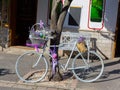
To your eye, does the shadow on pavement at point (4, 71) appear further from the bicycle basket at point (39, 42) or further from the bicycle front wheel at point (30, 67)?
the bicycle basket at point (39, 42)

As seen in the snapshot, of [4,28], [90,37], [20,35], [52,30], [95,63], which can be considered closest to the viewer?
[52,30]

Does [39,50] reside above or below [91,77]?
above

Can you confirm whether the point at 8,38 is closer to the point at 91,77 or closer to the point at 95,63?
the point at 95,63

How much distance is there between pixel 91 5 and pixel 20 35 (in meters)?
3.09

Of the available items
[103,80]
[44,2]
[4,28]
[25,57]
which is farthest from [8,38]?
[103,80]

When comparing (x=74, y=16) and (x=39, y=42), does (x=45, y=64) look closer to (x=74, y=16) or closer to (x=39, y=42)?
(x=39, y=42)

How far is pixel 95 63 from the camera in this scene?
36.6 ft

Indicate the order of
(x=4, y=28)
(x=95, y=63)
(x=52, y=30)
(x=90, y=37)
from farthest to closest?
(x=4, y=28) < (x=90, y=37) < (x=95, y=63) < (x=52, y=30)

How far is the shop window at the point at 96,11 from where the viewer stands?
39.2 ft

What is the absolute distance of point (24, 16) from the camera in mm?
13398

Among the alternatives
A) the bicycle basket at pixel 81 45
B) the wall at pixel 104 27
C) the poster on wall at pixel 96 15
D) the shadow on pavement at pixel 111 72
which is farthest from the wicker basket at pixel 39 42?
the poster on wall at pixel 96 15

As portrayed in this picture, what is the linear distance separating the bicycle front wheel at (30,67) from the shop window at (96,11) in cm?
283

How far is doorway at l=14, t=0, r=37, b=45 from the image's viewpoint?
43.3 ft

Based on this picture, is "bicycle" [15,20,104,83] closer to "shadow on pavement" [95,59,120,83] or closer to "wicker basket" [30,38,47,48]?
"wicker basket" [30,38,47,48]
